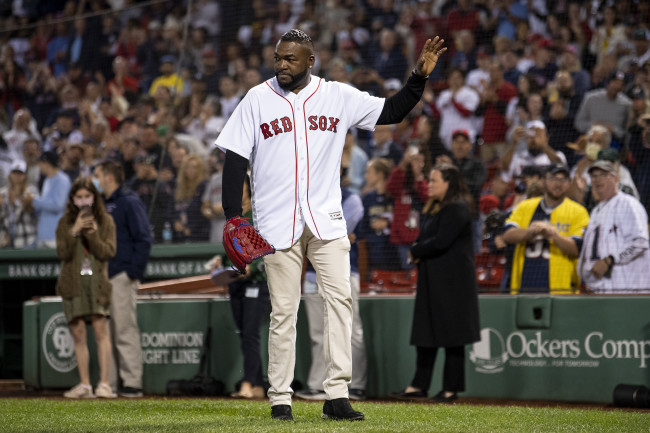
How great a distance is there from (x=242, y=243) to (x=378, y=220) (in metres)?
5.80

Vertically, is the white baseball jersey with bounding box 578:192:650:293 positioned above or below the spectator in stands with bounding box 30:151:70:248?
below

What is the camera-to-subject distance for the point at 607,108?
11.1 meters

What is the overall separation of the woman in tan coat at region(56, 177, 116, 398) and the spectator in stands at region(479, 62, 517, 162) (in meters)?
5.35

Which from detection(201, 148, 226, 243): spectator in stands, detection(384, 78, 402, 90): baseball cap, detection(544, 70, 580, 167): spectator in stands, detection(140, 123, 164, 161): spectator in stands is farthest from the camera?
detection(140, 123, 164, 161): spectator in stands

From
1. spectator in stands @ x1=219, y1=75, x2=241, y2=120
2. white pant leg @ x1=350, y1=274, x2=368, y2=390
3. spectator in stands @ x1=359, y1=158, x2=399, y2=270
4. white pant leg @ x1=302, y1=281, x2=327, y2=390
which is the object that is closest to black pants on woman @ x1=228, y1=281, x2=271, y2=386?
white pant leg @ x1=302, y1=281, x2=327, y2=390

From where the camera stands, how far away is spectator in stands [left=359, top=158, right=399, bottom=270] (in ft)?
35.3

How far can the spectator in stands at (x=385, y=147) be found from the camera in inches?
496

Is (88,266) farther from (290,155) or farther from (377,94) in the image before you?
(377,94)

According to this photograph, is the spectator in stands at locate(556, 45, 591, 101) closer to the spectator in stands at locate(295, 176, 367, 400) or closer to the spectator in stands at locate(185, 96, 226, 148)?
the spectator in stands at locate(295, 176, 367, 400)

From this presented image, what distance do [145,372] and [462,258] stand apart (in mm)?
3462

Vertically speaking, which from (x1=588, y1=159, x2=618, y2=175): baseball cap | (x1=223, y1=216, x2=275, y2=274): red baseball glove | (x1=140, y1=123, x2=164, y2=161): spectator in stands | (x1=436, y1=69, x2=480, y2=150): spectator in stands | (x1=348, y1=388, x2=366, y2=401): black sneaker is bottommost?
(x1=348, y1=388, x2=366, y2=401): black sneaker

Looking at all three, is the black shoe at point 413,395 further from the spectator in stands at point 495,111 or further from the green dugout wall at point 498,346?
the spectator in stands at point 495,111

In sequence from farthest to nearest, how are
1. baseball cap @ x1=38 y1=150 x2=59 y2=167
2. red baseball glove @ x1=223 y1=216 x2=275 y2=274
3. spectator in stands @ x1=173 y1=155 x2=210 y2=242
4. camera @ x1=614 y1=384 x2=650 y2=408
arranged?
1. baseball cap @ x1=38 y1=150 x2=59 y2=167
2. spectator in stands @ x1=173 y1=155 x2=210 y2=242
3. camera @ x1=614 y1=384 x2=650 y2=408
4. red baseball glove @ x1=223 y1=216 x2=275 y2=274

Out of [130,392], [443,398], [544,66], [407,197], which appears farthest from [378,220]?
[443,398]
